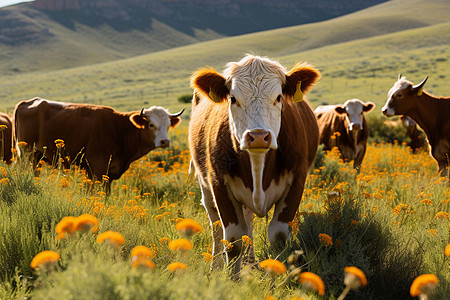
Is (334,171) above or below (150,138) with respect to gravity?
below

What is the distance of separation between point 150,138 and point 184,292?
6.63m

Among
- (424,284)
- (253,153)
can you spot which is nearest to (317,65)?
(253,153)

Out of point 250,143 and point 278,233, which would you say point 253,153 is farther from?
point 278,233

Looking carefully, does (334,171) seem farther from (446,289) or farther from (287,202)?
(446,289)

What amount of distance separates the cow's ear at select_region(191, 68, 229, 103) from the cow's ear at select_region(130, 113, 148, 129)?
14.3ft

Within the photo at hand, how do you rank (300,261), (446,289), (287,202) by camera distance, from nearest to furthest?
(446,289) → (300,261) → (287,202)

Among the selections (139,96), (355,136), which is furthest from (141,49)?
(355,136)

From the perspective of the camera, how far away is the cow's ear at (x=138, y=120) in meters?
8.11

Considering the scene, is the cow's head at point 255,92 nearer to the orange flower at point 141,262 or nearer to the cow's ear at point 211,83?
the cow's ear at point 211,83

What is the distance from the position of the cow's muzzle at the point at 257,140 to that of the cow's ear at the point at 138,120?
5249 millimetres

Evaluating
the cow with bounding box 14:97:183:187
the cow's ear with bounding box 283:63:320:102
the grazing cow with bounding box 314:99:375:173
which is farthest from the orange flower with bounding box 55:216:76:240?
the grazing cow with bounding box 314:99:375:173

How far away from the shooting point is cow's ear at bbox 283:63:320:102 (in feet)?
12.7

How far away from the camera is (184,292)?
185 cm

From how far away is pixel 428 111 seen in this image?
9086mm
